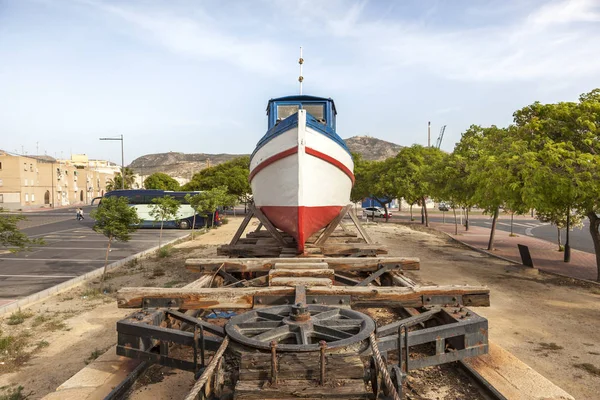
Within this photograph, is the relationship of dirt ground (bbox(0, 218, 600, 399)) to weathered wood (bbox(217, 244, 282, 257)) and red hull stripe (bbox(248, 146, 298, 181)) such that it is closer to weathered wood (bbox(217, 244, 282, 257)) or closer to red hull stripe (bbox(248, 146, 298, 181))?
weathered wood (bbox(217, 244, 282, 257))

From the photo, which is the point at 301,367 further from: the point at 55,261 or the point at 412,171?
the point at 412,171

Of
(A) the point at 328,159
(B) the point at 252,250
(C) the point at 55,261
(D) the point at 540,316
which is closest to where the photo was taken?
(A) the point at 328,159

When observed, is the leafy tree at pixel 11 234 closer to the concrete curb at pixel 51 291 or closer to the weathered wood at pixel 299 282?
the concrete curb at pixel 51 291

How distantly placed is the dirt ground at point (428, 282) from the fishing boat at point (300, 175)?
3374 mm

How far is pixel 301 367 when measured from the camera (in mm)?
2820

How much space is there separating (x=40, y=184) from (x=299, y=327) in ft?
254

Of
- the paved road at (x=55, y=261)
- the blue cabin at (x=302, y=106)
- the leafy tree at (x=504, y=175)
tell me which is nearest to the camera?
the blue cabin at (x=302, y=106)

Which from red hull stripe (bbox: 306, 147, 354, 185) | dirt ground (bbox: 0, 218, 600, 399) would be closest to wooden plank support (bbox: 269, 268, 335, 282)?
dirt ground (bbox: 0, 218, 600, 399)

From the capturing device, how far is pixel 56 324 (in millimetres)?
7750

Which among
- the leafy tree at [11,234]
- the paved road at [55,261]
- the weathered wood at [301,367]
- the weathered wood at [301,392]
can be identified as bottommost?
the paved road at [55,261]

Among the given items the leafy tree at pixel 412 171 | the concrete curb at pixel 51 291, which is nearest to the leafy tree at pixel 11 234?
the concrete curb at pixel 51 291

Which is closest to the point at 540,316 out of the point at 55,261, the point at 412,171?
the point at 55,261

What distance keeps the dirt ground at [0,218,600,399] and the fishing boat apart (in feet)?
11.1

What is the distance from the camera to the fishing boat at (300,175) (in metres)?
6.96
